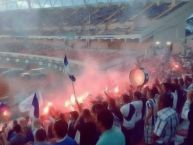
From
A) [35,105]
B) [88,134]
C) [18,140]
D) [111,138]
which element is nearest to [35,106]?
[35,105]

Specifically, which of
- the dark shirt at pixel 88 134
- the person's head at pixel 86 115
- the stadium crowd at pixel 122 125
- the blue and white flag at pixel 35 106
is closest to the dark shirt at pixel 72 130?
the stadium crowd at pixel 122 125

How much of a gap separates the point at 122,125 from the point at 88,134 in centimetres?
117

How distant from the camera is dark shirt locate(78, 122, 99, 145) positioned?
5.74 meters

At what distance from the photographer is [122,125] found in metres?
6.82

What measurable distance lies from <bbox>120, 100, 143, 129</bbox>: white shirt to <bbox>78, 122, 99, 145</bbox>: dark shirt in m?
1.03

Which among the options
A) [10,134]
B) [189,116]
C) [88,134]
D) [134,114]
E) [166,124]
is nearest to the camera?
[88,134]

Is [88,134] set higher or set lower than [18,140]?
→ higher

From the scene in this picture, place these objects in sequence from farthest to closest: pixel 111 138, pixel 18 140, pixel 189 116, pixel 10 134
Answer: pixel 10 134, pixel 18 140, pixel 189 116, pixel 111 138

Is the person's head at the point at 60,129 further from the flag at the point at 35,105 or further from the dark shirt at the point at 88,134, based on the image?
the flag at the point at 35,105

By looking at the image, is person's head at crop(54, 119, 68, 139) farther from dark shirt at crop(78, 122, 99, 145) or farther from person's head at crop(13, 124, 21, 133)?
person's head at crop(13, 124, 21, 133)

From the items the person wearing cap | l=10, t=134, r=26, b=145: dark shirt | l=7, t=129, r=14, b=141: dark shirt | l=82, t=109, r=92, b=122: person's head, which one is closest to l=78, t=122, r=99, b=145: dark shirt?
l=82, t=109, r=92, b=122: person's head

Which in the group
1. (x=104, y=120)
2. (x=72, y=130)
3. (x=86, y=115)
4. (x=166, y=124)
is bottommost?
(x=72, y=130)

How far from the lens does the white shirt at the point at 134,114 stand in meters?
6.70

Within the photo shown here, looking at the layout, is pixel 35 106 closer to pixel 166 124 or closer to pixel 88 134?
pixel 88 134
